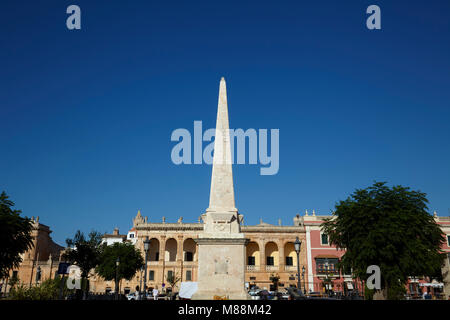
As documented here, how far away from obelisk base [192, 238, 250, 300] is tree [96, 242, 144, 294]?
3087 centimetres

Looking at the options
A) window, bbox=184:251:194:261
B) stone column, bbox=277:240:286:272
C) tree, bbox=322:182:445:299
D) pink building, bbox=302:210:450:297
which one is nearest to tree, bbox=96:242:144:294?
window, bbox=184:251:194:261

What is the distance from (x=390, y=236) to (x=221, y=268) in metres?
13.5

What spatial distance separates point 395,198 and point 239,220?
14.1 meters

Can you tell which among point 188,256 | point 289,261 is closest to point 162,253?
point 188,256

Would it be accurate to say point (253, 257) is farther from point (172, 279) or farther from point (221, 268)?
point (221, 268)

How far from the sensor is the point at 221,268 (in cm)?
1703

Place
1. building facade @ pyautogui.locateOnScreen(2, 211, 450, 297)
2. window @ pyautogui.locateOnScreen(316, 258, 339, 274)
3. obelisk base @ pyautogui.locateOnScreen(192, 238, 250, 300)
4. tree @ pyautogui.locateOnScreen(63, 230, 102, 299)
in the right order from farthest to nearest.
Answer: building facade @ pyautogui.locateOnScreen(2, 211, 450, 297) → window @ pyautogui.locateOnScreen(316, 258, 339, 274) → tree @ pyautogui.locateOnScreen(63, 230, 102, 299) → obelisk base @ pyautogui.locateOnScreen(192, 238, 250, 300)

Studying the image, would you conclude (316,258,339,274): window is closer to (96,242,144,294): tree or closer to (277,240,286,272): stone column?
(277,240,286,272): stone column

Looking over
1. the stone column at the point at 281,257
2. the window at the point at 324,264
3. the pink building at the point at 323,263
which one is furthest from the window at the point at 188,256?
the window at the point at 324,264

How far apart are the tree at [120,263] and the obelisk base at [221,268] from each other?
101 feet

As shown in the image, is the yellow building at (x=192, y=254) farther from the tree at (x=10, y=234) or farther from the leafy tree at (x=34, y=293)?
the leafy tree at (x=34, y=293)

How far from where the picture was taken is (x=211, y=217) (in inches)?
712

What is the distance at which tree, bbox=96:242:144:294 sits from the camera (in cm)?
4575
